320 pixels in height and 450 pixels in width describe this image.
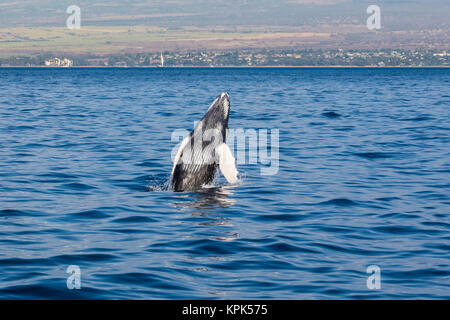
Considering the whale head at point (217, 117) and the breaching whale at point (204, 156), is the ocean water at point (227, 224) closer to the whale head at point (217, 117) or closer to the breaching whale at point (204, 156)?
the breaching whale at point (204, 156)

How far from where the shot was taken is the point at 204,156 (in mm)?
16734

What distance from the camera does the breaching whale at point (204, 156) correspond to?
653 inches
